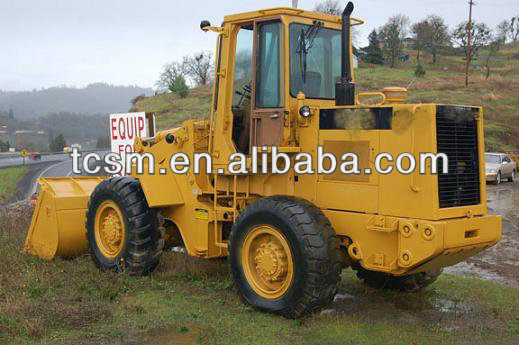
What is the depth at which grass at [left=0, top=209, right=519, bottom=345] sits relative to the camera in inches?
233

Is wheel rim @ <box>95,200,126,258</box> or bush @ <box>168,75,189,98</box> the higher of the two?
bush @ <box>168,75,189,98</box>

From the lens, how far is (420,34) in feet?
253

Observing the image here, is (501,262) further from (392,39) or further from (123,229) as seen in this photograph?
(392,39)

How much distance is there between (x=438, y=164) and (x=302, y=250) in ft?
5.14

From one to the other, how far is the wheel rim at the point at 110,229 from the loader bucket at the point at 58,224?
0.63 meters

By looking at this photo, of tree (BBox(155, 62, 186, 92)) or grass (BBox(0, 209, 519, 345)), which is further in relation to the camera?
tree (BBox(155, 62, 186, 92))

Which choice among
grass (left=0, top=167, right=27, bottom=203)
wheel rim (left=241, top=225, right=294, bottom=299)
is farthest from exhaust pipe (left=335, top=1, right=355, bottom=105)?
grass (left=0, top=167, right=27, bottom=203)

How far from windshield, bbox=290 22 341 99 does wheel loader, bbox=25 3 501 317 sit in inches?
0.7

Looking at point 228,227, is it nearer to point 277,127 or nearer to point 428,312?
point 277,127

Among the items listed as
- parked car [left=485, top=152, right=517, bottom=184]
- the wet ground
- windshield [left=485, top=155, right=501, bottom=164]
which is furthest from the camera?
windshield [left=485, top=155, right=501, bottom=164]

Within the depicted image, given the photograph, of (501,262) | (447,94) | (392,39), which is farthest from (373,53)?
(501,262)

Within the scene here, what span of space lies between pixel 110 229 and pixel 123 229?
0.26 metres

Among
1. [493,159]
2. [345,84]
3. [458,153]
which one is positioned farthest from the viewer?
[493,159]

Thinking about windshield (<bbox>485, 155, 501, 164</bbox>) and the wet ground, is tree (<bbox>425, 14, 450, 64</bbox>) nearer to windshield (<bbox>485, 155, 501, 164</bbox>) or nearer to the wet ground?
windshield (<bbox>485, 155, 501, 164</bbox>)
